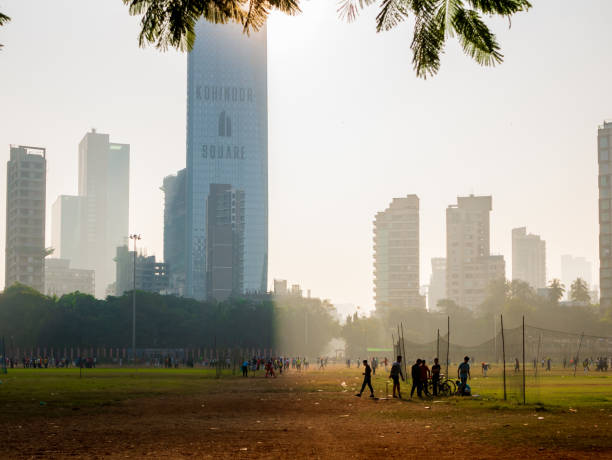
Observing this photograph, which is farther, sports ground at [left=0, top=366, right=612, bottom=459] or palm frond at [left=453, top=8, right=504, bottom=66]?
sports ground at [left=0, top=366, right=612, bottom=459]

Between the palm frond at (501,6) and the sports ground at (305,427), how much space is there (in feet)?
40.3

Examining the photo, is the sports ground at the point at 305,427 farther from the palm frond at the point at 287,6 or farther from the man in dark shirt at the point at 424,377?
the palm frond at the point at 287,6

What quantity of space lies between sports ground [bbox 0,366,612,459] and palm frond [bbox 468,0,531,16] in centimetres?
1228

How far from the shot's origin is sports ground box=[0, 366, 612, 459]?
62.0 ft

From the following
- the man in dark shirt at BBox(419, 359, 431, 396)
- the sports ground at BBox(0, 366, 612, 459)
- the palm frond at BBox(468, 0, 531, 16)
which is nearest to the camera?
the palm frond at BBox(468, 0, 531, 16)

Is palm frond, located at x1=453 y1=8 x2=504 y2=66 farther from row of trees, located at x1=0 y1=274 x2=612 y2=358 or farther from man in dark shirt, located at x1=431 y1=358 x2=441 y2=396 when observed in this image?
row of trees, located at x1=0 y1=274 x2=612 y2=358

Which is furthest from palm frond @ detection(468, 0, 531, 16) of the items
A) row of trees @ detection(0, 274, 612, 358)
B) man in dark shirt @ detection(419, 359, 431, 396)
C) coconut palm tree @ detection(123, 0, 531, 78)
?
row of trees @ detection(0, 274, 612, 358)

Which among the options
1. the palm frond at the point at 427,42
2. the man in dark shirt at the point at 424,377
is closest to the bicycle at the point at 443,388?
the man in dark shirt at the point at 424,377

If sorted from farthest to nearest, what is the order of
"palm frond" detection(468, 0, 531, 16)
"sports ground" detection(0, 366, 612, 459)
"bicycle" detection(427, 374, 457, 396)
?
"bicycle" detection(427, 374, 457, 396) < "sports ground" detection(0, 366, 612, 459) < "palm frond" detection(468, 0, 531, 16)

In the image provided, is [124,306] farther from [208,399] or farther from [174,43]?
[174,43]

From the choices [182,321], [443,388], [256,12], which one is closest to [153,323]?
[182,321]

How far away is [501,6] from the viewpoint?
23.9 feet

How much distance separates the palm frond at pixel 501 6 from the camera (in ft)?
23.6

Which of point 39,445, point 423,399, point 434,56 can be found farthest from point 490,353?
point 434,56
